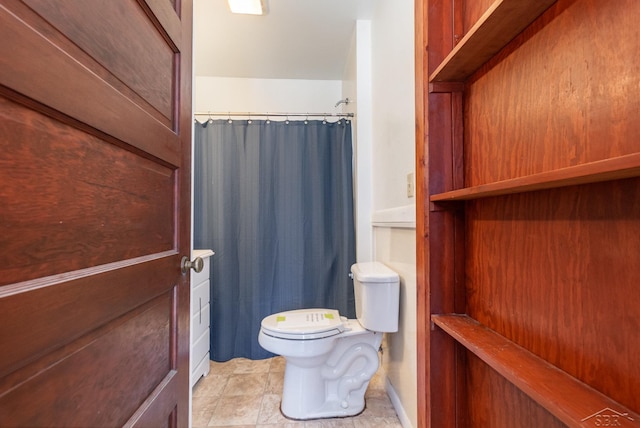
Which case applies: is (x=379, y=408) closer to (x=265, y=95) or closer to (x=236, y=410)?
(x=236, y=410)

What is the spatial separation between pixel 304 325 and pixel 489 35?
53.9 inches

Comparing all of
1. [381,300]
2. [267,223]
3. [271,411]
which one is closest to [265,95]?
[267,223]

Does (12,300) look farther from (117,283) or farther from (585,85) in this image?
(585,85)

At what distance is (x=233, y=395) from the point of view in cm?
163

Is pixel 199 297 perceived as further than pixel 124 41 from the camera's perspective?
Yes

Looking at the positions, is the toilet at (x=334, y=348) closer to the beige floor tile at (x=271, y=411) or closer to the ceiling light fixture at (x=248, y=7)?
the beige floor tile at (x=271, y=411)

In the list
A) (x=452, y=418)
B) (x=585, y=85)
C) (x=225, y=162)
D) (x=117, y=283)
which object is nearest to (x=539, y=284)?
(x=585, y=85)

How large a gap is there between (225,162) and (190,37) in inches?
48.8

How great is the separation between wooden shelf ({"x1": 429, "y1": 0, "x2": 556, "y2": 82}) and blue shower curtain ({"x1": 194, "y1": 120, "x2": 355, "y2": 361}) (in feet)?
4.36

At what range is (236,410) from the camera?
1.50m

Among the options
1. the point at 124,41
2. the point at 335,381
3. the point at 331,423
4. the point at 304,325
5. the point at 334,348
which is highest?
the point at 124,41

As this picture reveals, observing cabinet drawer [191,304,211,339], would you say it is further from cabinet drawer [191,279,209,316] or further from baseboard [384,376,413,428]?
baseboard [384,376,413,428]

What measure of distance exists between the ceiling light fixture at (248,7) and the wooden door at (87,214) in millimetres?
1119

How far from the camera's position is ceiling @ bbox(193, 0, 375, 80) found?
1.77m
